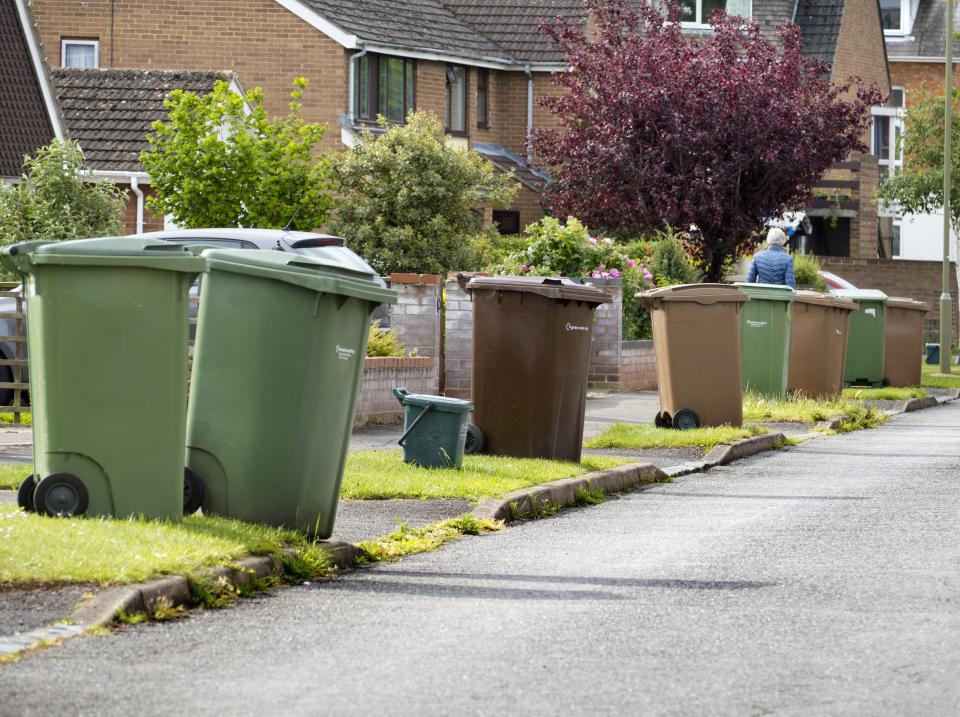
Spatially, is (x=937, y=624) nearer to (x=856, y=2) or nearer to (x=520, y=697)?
(x=520, y=697)

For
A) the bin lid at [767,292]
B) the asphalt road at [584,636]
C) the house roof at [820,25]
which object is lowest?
the asphalt road at [584,636]

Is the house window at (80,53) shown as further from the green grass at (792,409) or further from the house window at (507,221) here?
the green grass at (792,409)

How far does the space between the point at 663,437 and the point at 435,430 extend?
4.05 m

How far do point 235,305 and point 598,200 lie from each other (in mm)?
23391

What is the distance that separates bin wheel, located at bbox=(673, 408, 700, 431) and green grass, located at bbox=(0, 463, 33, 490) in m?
6.89

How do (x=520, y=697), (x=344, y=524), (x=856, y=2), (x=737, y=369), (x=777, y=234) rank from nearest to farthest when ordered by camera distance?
(x=520, y=697) < (x=344, y=524) < (x=737, y=369) < (x=777, y=234) < (x=856, y=2)

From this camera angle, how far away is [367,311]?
936cm

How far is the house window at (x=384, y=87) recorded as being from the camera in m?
38.1

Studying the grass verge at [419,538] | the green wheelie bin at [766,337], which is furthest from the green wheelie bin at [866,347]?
the grass verge at [419,538]

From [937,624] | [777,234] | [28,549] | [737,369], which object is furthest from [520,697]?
[777,234]

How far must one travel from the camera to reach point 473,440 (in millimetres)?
13414

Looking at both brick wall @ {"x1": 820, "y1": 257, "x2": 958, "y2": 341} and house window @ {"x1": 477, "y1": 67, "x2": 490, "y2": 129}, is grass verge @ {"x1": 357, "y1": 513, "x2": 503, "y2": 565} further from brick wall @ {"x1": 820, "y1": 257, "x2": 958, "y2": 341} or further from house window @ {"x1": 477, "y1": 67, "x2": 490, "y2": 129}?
brick wall @ {"x1": 820, "y1": 257, "x2": 958, "y2": 341}

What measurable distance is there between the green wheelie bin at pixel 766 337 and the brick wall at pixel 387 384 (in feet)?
12.1

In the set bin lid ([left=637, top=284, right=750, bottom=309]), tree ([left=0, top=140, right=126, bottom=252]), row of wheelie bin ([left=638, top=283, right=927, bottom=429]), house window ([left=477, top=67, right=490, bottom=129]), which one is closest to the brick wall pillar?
row of wheelie bin ([left=638, top=283, right=927, bottom=429])
